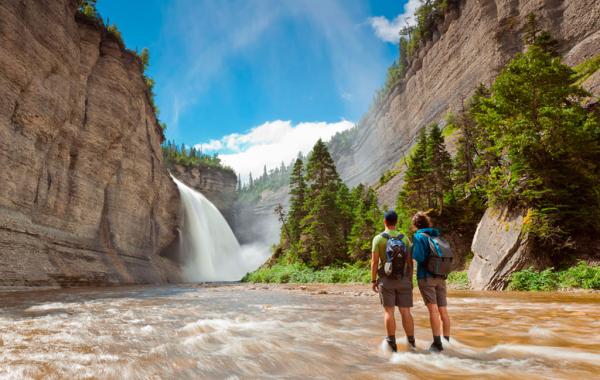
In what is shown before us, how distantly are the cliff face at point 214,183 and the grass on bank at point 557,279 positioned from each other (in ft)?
262

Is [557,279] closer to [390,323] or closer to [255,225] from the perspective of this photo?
[390,323]

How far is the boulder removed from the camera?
1476 centimetres

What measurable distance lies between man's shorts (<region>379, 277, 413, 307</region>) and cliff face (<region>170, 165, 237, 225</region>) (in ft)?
277

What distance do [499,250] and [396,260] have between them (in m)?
13.6

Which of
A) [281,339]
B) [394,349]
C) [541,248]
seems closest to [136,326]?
[281,339]

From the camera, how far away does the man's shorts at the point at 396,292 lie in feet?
15.3

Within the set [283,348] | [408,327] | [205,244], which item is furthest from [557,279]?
[205,244]

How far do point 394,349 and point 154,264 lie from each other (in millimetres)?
35862

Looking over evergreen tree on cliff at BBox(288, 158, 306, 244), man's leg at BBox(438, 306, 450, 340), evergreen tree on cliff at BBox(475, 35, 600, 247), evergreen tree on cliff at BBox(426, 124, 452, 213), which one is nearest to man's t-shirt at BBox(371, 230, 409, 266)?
man's leg at BBox(438, 306, 450, 340)

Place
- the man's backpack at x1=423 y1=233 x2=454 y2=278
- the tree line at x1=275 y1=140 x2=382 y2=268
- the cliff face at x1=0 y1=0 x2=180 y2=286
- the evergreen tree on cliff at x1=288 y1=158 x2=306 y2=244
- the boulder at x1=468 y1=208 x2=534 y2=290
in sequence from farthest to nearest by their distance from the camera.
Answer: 1. the evergreen tree on cliff at x1=288 y1=158 x2=306 y2=244
2. the tree line at x1=275 y1=140 x2=382 y2=268
3. the cliff face at x1=0 y1=0 x2=180 y2=286
4. the boulder at x1=468 y1=208 x2=534 y2=290
5. the man's backpack at x1=423 y1=233 x2=454 y2=278

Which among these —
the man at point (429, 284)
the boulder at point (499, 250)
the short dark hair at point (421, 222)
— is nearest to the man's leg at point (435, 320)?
the man at point (429, 284)

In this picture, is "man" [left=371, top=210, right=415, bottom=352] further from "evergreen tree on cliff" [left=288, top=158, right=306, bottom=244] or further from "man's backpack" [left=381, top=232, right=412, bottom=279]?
"evergreen tree on cliff" [left=288, top=158, right=306, bottom=244]

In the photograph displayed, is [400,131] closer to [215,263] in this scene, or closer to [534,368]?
[215,263]

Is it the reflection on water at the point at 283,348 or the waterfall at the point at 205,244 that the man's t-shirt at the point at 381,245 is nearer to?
the reflection on water at the point at 283,348
